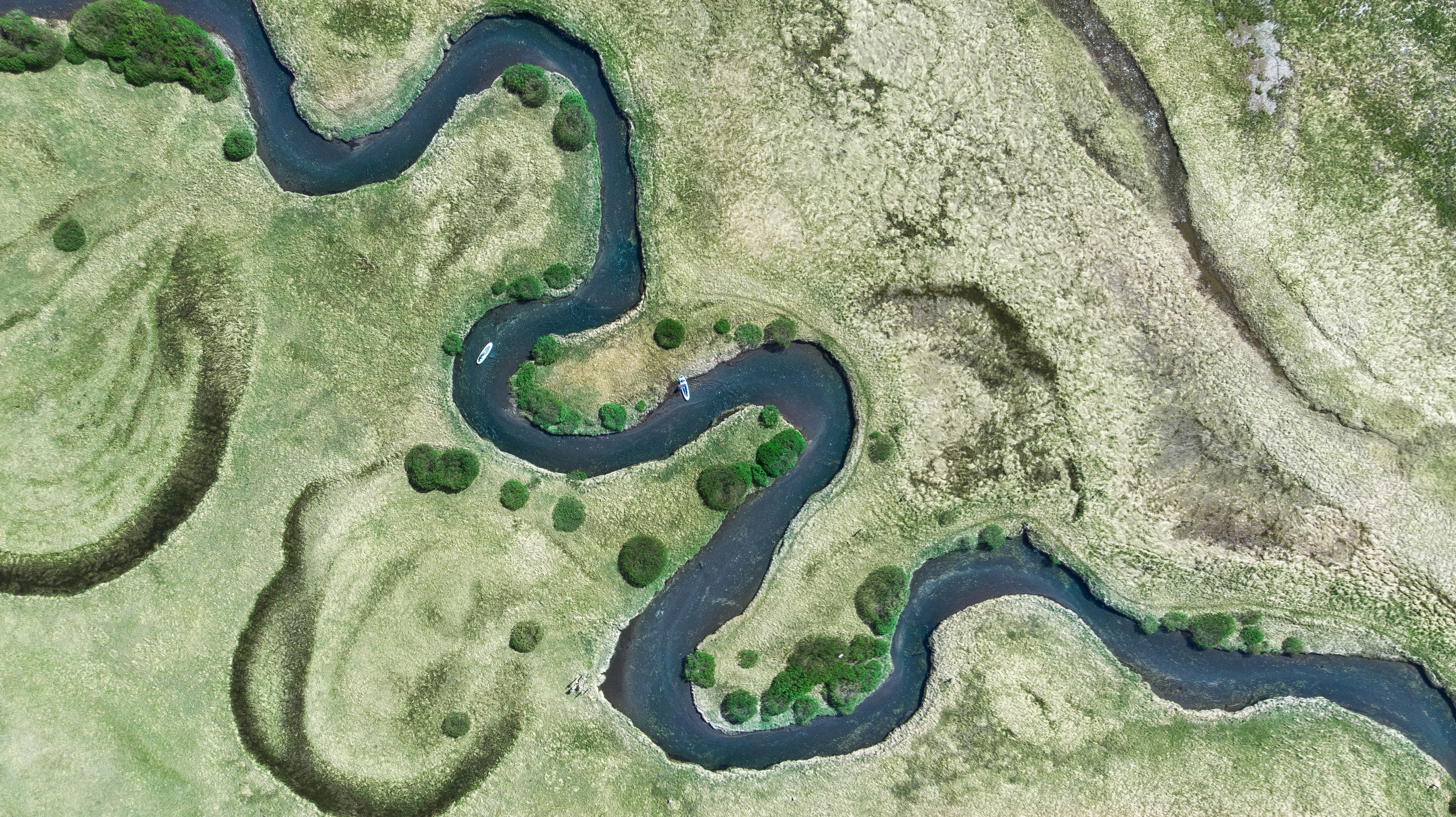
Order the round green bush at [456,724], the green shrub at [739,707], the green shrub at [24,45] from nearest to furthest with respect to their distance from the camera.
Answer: the green shrub at [24,45]
the round green bush at [456,724]
the green shrub at [739,707]

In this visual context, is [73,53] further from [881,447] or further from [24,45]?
[881,447]

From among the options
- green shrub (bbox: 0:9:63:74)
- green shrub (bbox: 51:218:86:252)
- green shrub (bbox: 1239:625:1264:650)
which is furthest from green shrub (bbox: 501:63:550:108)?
green shrub (bbox: 1239:625:1264:650)

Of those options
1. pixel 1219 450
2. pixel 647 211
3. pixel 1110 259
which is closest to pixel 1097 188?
pixel 1110 259

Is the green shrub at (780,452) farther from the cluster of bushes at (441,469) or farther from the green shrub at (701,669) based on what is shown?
the cluster of bushes at (441,469)

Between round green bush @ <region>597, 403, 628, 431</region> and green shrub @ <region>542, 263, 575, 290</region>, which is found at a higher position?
green shrub @ <region>542, 263, 575, 290</region>

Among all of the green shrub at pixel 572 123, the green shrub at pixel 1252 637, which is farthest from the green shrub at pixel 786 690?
the green shrub at pixel 572 123

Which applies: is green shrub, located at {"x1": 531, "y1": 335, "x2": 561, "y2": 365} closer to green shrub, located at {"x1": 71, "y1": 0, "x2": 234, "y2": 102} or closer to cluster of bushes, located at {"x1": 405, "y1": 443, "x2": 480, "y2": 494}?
cluster of bushes, located at {"x1": 405, "y1": 443, "x2": 480, "y2": 494}
